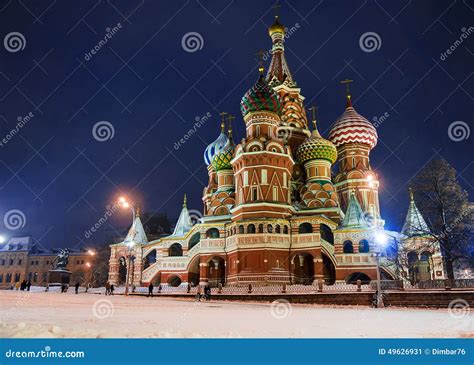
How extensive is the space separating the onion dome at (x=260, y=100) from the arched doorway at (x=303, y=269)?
13.2m

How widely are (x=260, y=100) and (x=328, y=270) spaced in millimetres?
16203

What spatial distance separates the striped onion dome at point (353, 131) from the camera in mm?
45125

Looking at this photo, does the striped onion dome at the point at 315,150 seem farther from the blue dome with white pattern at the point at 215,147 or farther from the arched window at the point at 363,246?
the arched window at the point at 363,246

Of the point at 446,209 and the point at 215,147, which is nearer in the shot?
the point at 446,209

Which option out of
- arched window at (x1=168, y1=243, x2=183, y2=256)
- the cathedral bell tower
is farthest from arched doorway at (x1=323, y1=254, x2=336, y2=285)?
arched window at (x1=168, y1=243, x2=183, y2=256)

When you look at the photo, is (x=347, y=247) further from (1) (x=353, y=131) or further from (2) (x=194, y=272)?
(1) (x=353, y=131)

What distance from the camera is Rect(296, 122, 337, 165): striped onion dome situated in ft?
133

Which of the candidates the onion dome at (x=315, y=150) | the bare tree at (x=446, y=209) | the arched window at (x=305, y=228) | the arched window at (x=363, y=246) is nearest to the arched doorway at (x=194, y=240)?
the arched window at (x=305, y=228)

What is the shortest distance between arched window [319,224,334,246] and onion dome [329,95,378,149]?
12.5 metres

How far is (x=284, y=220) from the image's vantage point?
3331cm

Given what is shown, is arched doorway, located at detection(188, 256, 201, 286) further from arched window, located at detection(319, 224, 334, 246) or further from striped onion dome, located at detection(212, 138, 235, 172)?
arched window, located at detection(319, 224, 334, 246)

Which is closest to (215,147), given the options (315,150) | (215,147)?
(215,147)
